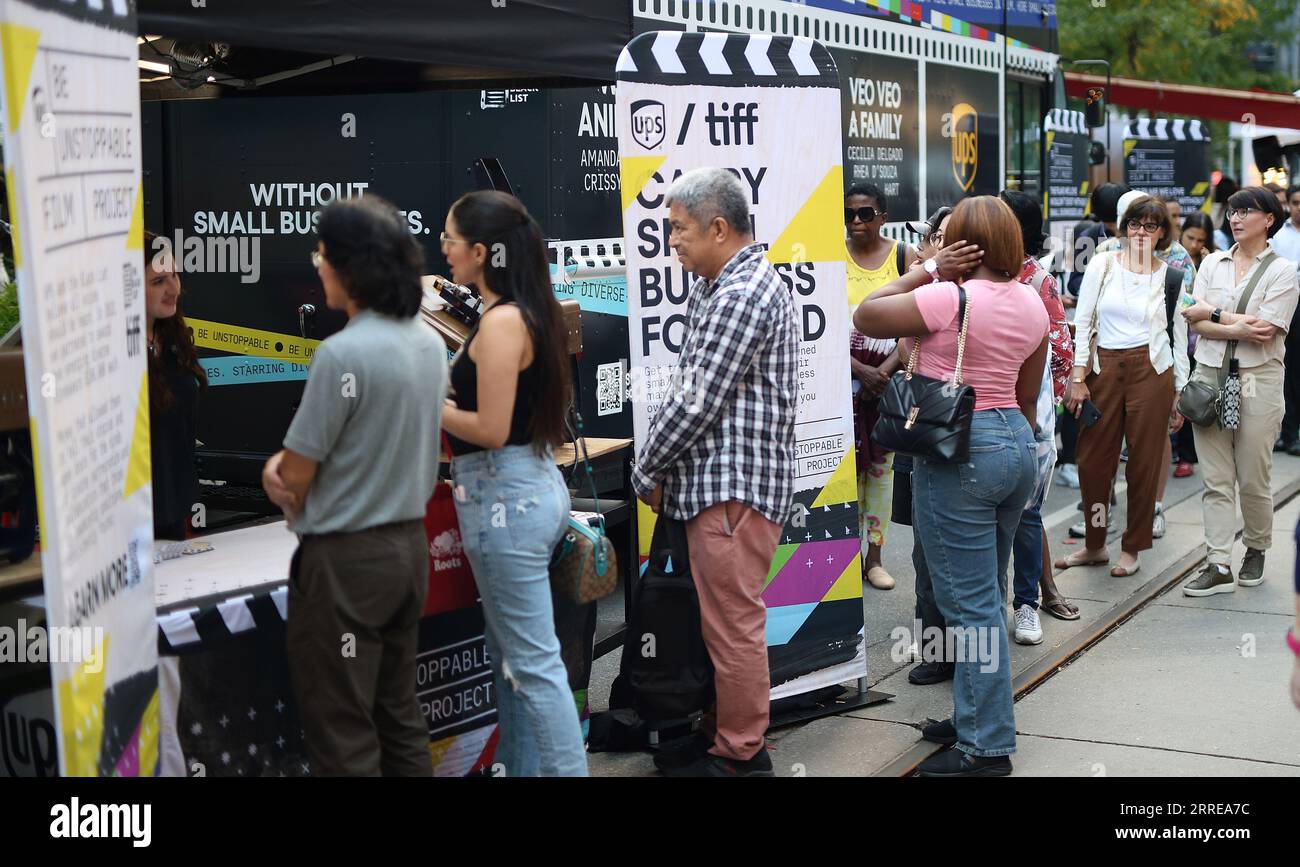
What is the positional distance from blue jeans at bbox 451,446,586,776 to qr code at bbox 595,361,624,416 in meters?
2.60

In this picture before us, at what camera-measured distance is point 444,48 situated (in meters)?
4.89

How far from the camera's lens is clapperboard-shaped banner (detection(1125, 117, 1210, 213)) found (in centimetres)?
1678

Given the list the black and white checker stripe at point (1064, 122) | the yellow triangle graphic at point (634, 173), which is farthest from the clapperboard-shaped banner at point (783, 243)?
the black and white checker stripe at point (1064, 122)

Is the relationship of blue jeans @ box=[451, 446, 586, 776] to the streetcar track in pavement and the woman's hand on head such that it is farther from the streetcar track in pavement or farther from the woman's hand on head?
the woman's hand on head

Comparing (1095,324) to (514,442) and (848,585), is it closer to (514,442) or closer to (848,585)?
(848,585)

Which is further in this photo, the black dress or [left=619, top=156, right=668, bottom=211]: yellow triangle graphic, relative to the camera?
[left=619, top=156, right=668, bottom=211]: yellow triangle graphic

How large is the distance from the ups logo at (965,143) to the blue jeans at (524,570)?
271 inches

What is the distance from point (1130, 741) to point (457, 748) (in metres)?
2.51

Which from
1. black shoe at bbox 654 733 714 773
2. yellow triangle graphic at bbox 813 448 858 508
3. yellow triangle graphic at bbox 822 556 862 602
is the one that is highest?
yellow triangle graphic at bbox 813 448 858 508

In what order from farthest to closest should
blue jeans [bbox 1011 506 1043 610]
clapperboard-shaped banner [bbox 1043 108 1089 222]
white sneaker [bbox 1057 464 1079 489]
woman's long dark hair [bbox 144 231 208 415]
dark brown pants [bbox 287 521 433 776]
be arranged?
1. clapperboard-shaped banner [bbox 1043 108 1089 222]
2. white sneaker [bbox 1057 464 1079 489]
3. blue jeans [bbox 1011 506 1043 610]
4. woman's long dark hair [bbox 144 231 208 415]
5. dark brown pants [bbox 287 521 433 776]

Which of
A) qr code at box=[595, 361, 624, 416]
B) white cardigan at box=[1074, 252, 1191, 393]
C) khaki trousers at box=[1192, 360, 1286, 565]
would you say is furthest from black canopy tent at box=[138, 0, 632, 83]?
khaki trousers at box=[1192, 360, 1286, 565]

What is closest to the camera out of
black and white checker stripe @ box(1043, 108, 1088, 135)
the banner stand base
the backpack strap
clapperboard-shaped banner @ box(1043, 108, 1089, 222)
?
the banner stand base

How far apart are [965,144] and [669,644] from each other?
266 inches
